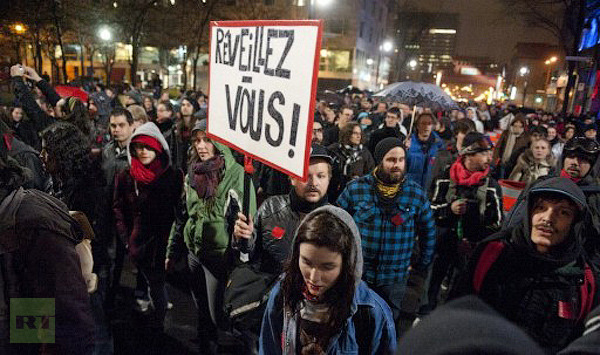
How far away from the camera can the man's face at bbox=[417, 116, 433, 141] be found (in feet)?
21.1

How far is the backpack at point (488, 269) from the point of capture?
228 centimetres

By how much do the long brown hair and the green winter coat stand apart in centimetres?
134

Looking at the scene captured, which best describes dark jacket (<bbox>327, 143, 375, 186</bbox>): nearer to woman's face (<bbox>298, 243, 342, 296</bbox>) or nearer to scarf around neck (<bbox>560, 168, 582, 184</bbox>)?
scarf around neck (<bbox>560, 168, 582, 184</bbox>)

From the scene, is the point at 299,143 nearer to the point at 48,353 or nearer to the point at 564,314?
the point at 48,353

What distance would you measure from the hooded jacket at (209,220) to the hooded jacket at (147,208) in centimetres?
21

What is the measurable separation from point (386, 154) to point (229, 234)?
1669 mm

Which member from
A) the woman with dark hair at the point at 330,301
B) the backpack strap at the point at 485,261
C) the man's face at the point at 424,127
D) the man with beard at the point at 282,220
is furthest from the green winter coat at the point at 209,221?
the man's face at the point at 424,127

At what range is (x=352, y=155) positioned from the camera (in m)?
6.04

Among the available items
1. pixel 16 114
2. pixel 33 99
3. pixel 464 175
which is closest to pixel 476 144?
pixel 464 175

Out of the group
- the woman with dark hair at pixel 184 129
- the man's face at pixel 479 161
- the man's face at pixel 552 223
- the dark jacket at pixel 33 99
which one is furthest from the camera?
the woman with dark hair at pixel 184 129

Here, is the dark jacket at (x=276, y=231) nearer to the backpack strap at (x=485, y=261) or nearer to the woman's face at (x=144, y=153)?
the backpack strap at (x=485, y=261)

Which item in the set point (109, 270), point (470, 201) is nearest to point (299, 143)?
point (470, 201)

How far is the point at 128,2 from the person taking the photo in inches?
994

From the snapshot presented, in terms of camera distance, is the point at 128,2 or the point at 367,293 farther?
the point at 128,2
